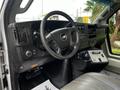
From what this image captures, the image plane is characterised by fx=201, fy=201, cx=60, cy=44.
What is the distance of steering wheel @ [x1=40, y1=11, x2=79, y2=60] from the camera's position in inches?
63.2

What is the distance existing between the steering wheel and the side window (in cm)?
110

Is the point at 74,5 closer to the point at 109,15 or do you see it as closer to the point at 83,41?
the point at 109,15

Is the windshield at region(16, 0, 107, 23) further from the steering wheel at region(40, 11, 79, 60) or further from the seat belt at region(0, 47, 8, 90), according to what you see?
the seat belt at region(0, 47, 8, 90)

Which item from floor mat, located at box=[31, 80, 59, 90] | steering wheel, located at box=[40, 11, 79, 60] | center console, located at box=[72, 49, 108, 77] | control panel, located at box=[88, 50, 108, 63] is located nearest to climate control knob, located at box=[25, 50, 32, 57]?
steering wheel, located at box=[40, 11, 79, 60]

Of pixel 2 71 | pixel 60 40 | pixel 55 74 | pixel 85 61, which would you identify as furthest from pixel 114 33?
pixel 2 71

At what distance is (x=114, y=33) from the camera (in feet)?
9.33

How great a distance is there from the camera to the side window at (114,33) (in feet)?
9.07

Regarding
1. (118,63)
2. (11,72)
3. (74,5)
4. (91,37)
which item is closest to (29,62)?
(11,72)

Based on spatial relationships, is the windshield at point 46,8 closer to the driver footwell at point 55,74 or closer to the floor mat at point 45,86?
the driver footwell at point 55,74

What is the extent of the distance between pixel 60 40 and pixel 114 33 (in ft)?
4.40

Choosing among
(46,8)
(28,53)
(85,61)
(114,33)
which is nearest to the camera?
(28,53)

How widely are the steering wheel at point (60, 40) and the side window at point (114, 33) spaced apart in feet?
3.62

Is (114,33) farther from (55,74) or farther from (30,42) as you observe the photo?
(30,42)

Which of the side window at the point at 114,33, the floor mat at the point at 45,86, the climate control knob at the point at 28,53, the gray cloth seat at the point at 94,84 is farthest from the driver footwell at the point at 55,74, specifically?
the side window at the point at 114,33
